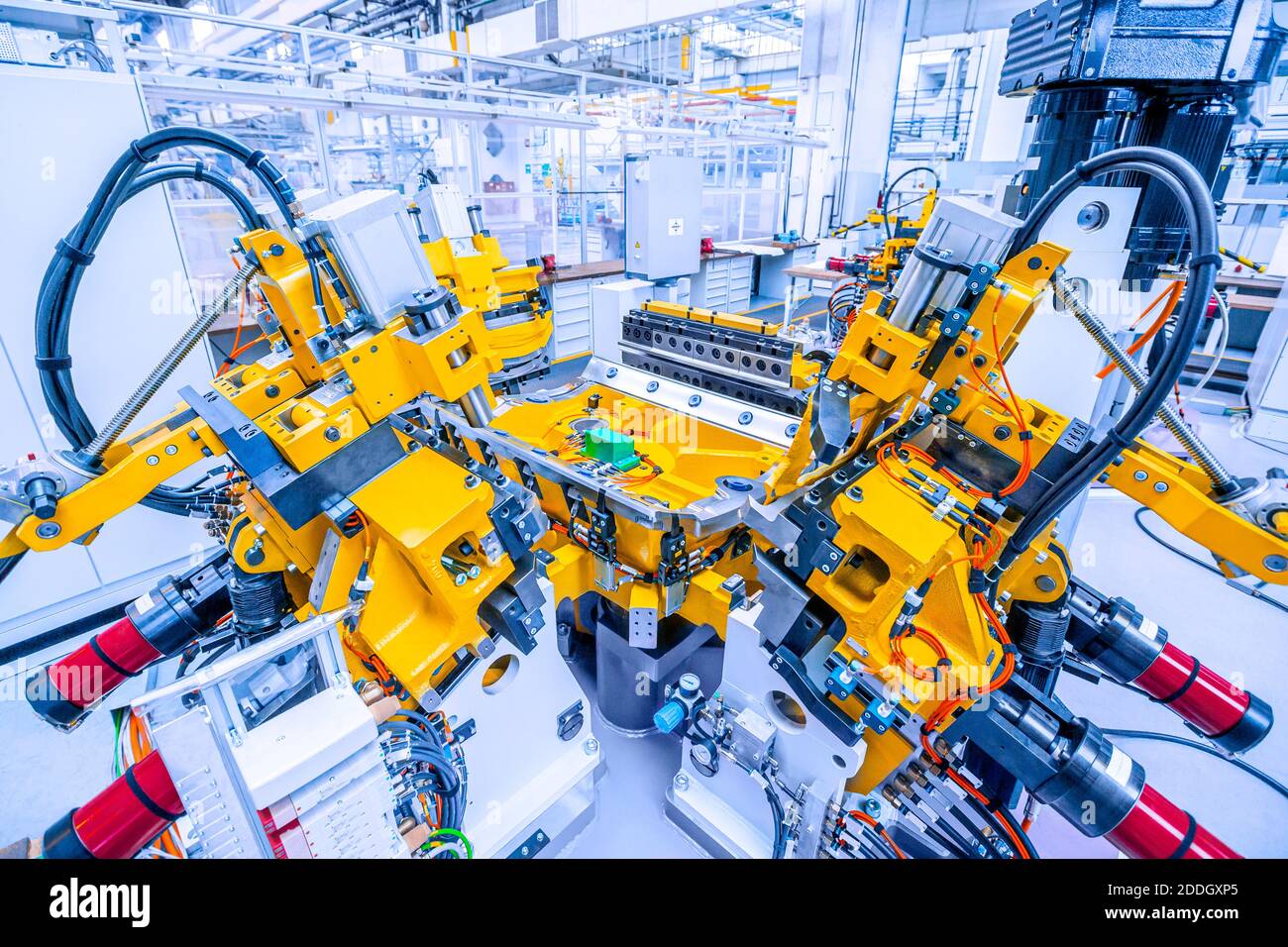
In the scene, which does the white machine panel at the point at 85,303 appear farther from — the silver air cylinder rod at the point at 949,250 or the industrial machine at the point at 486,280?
the silver air cylinder rod at the point at 949,250

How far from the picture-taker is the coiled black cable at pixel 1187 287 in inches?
47.6

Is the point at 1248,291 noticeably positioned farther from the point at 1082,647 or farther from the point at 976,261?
the point at 976,261

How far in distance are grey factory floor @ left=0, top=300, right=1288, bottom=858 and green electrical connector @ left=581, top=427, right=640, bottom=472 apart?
4.78 ft

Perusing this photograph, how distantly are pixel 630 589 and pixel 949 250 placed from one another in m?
1.73

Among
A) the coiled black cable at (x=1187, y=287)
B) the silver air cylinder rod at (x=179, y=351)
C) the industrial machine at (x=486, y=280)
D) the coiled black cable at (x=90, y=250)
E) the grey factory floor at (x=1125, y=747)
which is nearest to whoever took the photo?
the coiled black cable at (x=1187, y=287)

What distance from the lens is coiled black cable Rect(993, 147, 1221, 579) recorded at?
1.21m

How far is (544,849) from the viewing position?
252 cm

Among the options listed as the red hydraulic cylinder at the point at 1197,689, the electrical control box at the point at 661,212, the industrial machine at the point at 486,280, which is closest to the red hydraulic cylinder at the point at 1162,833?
the red hydraulic cylinder at the point at 1197,689

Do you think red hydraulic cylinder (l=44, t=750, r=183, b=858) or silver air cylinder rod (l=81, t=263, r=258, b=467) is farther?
silver air cylinder rod (l=81, t=263, r=258, b=467)

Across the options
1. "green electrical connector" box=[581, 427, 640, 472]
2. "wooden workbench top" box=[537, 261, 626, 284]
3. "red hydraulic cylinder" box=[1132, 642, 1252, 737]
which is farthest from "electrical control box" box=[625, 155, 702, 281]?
"red hydraulic cylinder" box=[1132, 642, 1252, 737]

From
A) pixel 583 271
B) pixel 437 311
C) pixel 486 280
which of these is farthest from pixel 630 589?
pixel 583 271

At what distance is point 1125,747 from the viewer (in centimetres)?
308

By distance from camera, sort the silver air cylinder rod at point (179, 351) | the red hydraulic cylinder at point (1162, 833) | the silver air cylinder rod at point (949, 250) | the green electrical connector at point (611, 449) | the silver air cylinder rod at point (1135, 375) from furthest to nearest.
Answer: the green electrical connector at point (611, 449) → the silver air cylinder rod at point (179, 351) → the red hydraulic cylinder at point (1162, 833) → the silver air cylinder rod at point (949, 250) → the silver air cylinder rod at point (1135, 375)

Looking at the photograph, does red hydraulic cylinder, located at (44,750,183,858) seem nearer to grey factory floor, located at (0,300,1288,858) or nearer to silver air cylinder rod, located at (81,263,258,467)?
silver air cylinder rod, located at (81,263,258,467)
